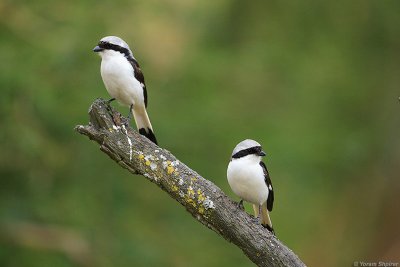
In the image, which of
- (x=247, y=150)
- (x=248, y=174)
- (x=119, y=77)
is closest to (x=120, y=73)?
(x=119, y=77)

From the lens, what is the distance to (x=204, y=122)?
476 inches

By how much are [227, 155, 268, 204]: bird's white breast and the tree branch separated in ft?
1.73

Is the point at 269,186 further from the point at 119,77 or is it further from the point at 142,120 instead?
the point at 119,77

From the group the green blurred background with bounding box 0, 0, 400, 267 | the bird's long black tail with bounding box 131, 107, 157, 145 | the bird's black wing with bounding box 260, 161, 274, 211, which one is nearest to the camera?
the bird's black wing with bounding box 260, 161, 274, 211

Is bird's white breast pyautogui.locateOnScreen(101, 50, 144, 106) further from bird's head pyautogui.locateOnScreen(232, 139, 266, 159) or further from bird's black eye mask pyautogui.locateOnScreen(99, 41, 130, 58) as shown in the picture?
bird's head pyautogui.locateOnScreen(232, 139, 266, 159)

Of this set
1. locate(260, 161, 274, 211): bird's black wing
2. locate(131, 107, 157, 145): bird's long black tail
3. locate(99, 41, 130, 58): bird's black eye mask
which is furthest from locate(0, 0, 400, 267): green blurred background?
locate(260, 161, 274, 211): bird's black wing

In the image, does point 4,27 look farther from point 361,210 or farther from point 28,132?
point 361,210

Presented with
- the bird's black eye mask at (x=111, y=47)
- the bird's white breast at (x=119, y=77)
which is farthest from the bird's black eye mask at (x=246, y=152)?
the bird's black eye mask at (x=111, y=47)

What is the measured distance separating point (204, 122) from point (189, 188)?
18.8 feet

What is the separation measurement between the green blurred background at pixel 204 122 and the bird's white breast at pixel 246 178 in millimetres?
4287

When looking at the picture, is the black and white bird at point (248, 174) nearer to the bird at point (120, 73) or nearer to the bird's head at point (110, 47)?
the bird at point (120, 73)

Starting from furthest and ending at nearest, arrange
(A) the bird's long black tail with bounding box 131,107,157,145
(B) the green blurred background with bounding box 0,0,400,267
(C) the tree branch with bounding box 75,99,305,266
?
(B) the green blurred background with bounding box 0,0,400,267 < (A) the bird's long black tail with bounding box 131,107,157,145 < (C) the tree branch with bounding box 75,99,305,266

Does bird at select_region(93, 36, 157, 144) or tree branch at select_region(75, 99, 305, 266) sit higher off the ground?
bird at select_region(93, 36, 157, 144)

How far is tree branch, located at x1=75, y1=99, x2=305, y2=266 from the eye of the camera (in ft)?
20.4
